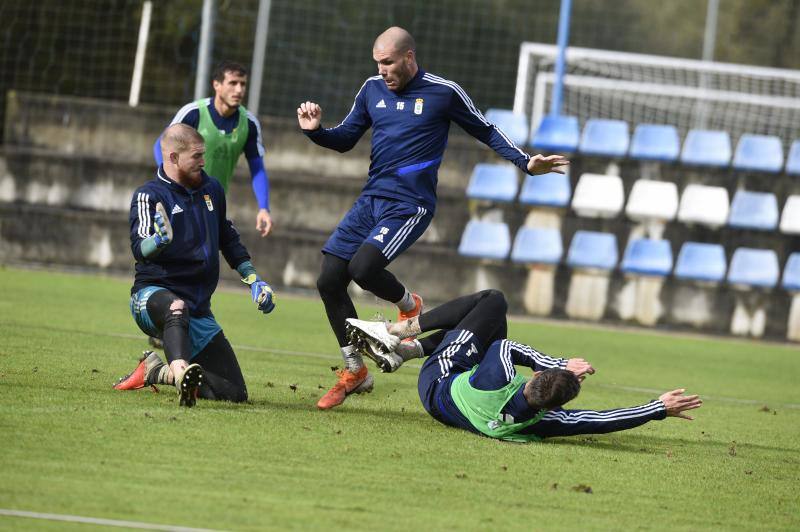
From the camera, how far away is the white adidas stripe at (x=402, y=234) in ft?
25.2

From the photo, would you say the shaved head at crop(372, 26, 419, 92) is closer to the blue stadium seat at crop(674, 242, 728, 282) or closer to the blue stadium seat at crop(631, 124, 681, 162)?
the blue stadium seat at crop(674, 242, 728, 282)

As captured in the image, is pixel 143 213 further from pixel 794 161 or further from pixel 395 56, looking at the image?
pixel 794 161

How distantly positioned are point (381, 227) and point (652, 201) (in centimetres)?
1023

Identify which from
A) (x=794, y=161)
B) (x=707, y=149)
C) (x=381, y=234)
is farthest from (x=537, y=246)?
(x=381, y=234)

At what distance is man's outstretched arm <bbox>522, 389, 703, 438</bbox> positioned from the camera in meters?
6.48

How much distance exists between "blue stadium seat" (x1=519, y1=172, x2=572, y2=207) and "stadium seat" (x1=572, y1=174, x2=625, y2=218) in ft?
0.62

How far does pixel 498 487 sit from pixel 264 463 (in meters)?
1.08

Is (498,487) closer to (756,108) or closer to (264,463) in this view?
(264,463)

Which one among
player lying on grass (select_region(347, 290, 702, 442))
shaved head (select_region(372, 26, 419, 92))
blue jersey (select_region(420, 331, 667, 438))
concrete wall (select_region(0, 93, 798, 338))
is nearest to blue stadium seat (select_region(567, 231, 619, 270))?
concrete wall (select_region(0, 93, 798, 338))

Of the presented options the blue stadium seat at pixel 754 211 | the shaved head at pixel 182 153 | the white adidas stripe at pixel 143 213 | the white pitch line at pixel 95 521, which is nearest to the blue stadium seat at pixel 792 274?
the blue stadium seat at pixel 754 211

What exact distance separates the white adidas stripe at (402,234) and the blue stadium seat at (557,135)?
985cm

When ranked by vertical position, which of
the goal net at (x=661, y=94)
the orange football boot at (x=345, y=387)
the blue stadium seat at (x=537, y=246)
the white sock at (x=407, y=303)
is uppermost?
the goal net at (x=661, y=94)

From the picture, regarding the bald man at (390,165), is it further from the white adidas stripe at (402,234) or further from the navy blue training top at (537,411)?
the navy blue training top at (537,411)

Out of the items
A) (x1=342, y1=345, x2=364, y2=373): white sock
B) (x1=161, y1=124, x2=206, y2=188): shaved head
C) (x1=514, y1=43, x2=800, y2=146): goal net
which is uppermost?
(x1=514, y1=43, x2=800, y2=146): goal net
